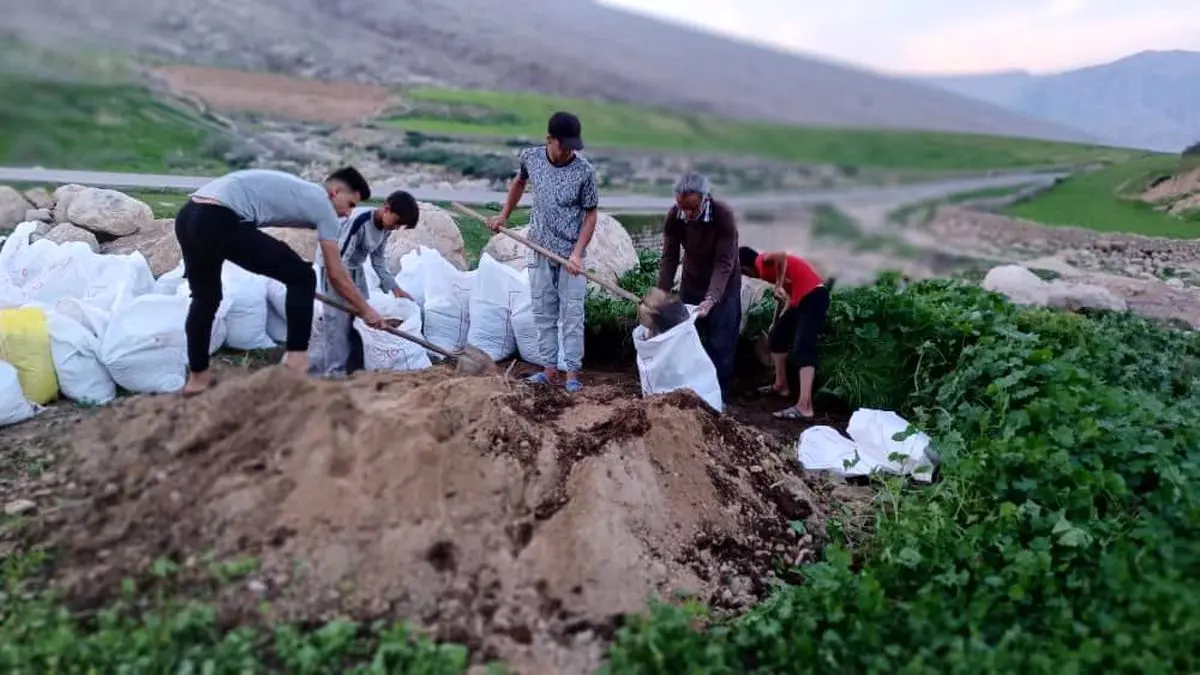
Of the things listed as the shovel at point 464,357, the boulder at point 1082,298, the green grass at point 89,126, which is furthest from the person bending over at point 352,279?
the boulder at point 1082,298

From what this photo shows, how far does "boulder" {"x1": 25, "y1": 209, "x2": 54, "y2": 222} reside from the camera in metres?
6.90

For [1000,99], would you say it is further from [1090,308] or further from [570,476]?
[1090,308]

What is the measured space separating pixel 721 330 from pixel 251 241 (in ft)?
7.62

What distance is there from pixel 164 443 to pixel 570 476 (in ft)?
4.36

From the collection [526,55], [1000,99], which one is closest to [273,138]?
[526,55]

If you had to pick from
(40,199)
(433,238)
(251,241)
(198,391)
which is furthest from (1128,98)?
(40,199)

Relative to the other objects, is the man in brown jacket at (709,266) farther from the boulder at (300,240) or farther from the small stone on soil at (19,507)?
the small stone on soil at (19,507)

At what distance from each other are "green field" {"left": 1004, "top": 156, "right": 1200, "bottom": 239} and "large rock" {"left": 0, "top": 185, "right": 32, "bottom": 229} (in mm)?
6825

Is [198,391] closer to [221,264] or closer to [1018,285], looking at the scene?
[221,264]

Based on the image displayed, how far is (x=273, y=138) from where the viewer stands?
778 centimetres

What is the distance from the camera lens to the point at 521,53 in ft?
14.6

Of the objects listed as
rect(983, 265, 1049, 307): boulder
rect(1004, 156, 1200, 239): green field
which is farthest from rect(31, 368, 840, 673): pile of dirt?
rect(983, 265, 1049, 307): boulder

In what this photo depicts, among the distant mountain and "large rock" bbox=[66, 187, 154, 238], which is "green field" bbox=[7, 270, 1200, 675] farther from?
"large rock" bbox=[66, 187, 154, 238]

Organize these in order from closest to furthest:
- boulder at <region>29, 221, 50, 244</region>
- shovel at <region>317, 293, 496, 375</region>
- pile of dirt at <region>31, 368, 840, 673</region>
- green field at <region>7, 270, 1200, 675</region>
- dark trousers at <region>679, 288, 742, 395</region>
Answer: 1. green field at <region>7, 270, 1200, 675</region>
2. pile of dirt at <region>31, 368, 840, 673</region>
3. shovel at <region>317, 293, 496, 375</region>
4. dark trousers at <region>679, 288, 742, 395</region>
5. boulder at <region>29, 221, 50, 244</region>
